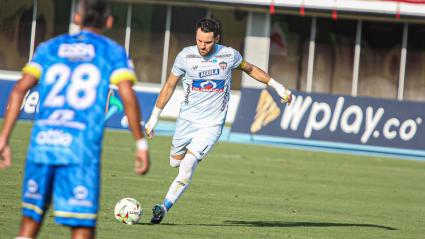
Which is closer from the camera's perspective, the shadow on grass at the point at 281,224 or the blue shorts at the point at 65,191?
the blue shorts at the point at 65,191

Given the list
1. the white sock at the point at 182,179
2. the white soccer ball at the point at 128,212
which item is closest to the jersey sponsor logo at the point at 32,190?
the white soccer ball at the point at 128,212

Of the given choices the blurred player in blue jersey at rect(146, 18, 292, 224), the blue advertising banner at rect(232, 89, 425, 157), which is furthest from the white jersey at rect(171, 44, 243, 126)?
the blue advertising banner at rect(232, 89, 425, 157)

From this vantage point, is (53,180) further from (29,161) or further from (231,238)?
(231,238)

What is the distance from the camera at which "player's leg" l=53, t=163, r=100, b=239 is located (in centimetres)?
673

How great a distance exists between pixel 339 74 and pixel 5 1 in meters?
11.7

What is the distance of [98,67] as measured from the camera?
6.82 m

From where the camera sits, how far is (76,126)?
6.77 m

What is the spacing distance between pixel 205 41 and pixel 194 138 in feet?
3.56

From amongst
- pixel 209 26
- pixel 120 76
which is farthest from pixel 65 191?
pixel 209 26

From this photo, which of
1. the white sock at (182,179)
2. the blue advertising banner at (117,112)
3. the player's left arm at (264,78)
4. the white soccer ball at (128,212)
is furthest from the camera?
the blue advertising banner at (117,112)

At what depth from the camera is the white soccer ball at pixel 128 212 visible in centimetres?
1109

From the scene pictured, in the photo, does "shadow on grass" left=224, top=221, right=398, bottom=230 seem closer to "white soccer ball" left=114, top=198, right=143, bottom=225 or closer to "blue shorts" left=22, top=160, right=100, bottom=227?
"white soccer ball" left=114, top=198, right=143, bottom=225

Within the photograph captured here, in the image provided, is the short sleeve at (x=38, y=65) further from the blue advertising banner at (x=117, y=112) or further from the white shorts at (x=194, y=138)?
the blue advertising banner at (x=117, y=112)

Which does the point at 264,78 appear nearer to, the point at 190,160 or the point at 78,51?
the point at 190,160
